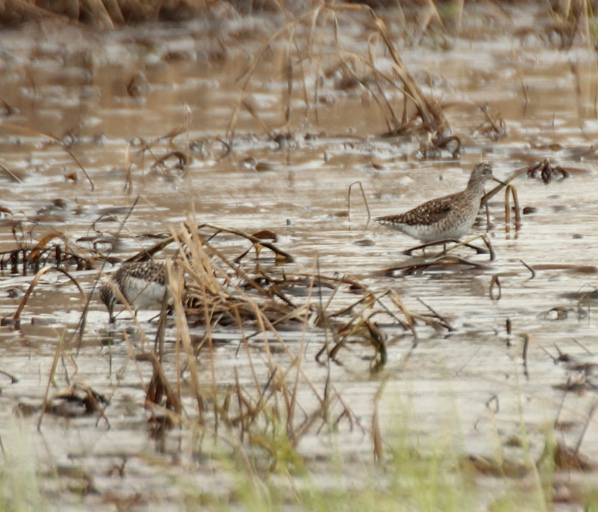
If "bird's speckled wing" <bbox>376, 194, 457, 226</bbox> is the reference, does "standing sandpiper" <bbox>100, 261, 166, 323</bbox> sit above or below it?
below

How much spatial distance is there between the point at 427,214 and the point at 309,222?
1.22 meters

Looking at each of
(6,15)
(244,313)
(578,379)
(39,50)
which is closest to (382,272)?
(244,313)

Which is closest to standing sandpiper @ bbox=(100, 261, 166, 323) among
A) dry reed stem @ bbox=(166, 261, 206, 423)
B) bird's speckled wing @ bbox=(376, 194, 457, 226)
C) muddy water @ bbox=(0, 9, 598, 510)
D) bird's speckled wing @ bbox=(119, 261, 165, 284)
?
bird's speckled wing @ bbox=(119, 261, 165, 284)

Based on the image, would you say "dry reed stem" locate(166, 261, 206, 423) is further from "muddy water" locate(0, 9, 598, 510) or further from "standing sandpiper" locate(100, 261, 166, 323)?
"standing sandpiper" locate(100, 261, 166, 323)

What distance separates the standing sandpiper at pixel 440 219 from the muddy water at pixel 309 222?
0.24m

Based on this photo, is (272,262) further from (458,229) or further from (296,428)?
(296,428)

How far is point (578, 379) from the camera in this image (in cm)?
590

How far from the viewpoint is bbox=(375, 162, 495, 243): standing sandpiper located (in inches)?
361

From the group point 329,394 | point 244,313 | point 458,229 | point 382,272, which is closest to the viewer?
point 329,394

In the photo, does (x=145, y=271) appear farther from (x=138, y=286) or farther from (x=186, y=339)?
(x=186, y=339)

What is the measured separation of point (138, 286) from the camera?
7.31 m

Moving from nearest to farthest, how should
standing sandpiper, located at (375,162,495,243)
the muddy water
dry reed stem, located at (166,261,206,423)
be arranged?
1. dry reed stem, located at (166,261,206,423)
2. the muddy water
3. standing sandpiper, located at (375,162,495,243)

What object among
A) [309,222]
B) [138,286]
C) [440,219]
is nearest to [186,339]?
[138,286]

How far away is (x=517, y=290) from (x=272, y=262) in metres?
1.67
